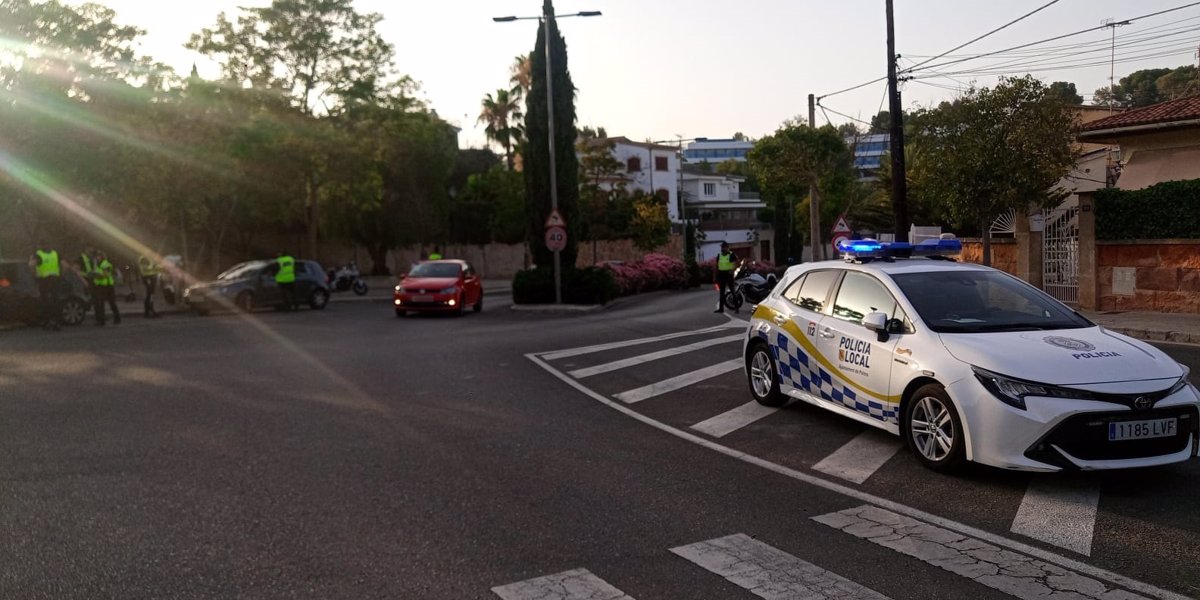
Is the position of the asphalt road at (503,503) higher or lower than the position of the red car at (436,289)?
lower

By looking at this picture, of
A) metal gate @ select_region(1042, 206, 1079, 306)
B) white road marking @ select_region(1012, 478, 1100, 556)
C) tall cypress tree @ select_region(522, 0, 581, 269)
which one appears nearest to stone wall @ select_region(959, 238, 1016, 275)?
metal gate @ select_region(1042, 206, 1079, 306)

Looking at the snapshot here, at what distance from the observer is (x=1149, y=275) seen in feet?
62.0

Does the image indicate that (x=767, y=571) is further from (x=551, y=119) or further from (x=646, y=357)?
(x=551, y=119)

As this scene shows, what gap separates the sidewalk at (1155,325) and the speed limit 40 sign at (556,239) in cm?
1355

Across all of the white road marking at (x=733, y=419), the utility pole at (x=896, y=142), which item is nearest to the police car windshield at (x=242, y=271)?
the utility pole at (x=896, y=142)

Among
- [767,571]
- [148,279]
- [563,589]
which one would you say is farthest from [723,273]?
[563,589]

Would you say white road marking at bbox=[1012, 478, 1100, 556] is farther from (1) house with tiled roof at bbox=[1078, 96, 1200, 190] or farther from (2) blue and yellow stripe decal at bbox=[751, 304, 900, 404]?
(1) house with tiled roof at bbox=[1078, 96, 1200, 190]

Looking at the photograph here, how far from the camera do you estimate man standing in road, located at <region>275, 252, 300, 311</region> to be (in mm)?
27625

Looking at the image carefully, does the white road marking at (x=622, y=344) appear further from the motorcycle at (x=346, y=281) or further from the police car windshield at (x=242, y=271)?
the motorcycle at (x=346, y=281)

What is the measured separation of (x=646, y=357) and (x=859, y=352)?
6704 millimetres

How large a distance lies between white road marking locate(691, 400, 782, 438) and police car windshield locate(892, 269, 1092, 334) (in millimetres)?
2041

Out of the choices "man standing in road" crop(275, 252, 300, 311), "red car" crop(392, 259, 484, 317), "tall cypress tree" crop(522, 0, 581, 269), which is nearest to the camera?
"red car" crop(392, 259, 484, 317)

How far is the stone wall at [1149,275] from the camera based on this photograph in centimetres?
1816

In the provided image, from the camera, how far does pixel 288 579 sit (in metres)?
5.00
